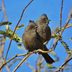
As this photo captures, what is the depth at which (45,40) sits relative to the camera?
4.52 metres

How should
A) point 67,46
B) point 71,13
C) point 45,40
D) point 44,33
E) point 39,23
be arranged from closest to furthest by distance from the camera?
point 71,13 → point 67,46 → point 45,40 → point 44,33 → point 39,23

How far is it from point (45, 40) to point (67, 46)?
121 centimetres

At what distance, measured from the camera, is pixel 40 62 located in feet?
11.2

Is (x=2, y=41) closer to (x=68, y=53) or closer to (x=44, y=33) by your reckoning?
(x=68, y=53)

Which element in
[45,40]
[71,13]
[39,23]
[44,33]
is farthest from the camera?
[39,23]

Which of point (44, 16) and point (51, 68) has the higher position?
point (44, 16)

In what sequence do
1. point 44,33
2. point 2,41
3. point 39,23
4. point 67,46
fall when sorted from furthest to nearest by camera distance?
point 39,23
point 44,33
point 67,46
point 2,41

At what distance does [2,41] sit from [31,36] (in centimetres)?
152

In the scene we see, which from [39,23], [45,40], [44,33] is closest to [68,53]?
[45,40]

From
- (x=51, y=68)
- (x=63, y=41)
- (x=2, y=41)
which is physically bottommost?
(x=51, y=68)

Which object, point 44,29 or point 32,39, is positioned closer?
point 32,39

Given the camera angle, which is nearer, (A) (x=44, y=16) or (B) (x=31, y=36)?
(B) (x=31, y=36)

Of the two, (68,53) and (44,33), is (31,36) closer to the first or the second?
(44,33)

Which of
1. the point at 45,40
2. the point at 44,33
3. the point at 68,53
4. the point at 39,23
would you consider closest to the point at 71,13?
the point at 68,53
